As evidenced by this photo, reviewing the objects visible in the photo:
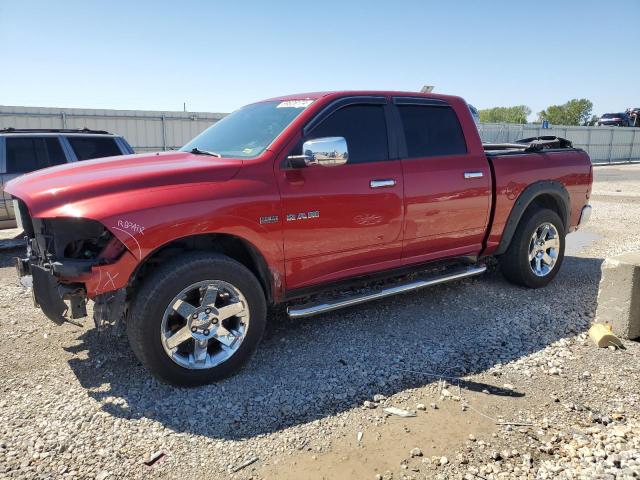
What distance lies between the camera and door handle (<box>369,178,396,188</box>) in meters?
3.90

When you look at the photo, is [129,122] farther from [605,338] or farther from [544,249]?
[605,338]

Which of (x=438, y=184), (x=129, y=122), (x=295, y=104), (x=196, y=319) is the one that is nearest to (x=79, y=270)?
(x=196, y=319)

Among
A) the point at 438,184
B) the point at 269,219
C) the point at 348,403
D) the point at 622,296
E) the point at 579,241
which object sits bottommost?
the point at 348,403

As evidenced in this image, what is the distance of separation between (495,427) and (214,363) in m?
1.88

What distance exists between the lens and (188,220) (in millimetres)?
3107

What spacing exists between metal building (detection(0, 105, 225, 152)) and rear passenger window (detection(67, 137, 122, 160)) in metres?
8.53

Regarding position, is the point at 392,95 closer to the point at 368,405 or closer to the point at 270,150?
the point at 270,150

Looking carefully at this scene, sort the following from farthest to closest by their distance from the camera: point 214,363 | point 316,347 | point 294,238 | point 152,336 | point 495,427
→ point 316,347, point 294,238, point 214,363, point 152,336, point 495,427

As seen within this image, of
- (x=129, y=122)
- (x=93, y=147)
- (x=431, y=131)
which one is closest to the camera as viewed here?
(x=431, y=131)

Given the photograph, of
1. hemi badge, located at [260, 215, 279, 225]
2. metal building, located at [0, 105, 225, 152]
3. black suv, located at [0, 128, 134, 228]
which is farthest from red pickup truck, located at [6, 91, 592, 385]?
metal building, located at [0, 105, 225, 152]

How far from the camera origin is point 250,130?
4000mm

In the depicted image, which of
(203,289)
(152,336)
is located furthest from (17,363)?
(203,289)

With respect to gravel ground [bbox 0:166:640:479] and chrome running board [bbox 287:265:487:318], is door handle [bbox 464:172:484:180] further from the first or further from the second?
gravel ground [bbox 0:166:640:479]

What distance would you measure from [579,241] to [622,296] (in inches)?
167
